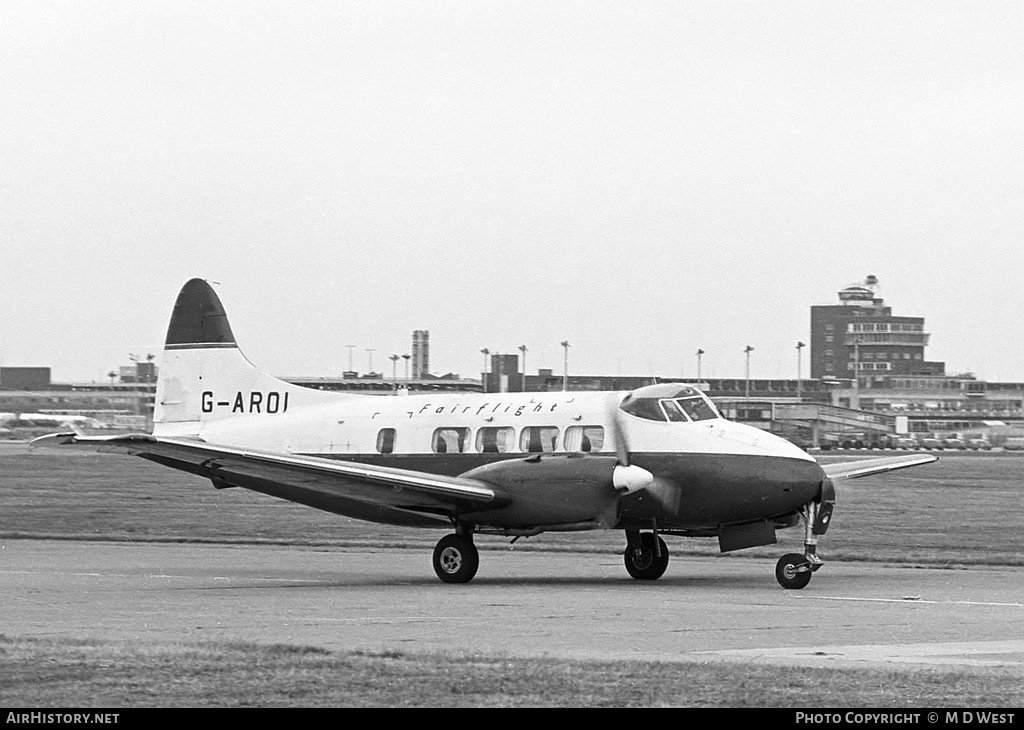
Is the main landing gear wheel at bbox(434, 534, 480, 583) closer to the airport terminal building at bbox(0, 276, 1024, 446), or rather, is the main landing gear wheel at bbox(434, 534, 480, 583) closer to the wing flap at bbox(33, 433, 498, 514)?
the wing flap at bbox(33, 433, 498, 514)

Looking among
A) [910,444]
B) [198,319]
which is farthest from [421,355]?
[198,319]

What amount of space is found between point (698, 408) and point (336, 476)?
19.2 feet

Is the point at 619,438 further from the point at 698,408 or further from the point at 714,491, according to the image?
the point at 714,491

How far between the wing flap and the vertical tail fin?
388 cm

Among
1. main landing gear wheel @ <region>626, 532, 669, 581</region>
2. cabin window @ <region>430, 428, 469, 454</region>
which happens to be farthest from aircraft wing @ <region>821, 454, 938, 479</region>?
cabin window @ <region>430, 428, 469, 454</region>

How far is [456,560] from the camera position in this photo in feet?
80.0

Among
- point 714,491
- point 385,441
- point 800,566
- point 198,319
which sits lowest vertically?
point 800,566

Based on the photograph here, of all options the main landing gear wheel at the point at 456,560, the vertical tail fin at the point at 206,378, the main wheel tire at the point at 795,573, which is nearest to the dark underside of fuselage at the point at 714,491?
the main landing gear wheel at the point at 456,560

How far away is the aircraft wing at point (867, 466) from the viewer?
2684cm

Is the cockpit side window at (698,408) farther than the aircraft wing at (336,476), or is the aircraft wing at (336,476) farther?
the cockpit side window at (698,408)

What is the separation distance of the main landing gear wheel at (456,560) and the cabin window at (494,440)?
183 centimetres

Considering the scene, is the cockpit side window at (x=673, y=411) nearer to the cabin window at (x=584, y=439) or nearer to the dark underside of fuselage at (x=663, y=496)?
the dark underside of fuselage at (x=663, y=496)
